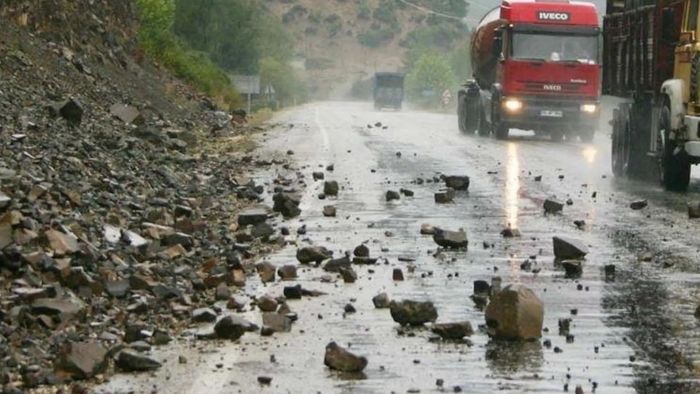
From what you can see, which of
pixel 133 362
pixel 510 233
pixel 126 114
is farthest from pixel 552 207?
pixel 126 114

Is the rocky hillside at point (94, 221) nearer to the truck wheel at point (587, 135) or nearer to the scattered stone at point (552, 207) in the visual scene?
the scattered stone at point (552, 207)

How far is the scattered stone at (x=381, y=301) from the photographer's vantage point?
11635 mm

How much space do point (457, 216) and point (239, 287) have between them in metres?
6.55

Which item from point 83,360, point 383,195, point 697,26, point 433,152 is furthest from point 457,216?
point 433,152

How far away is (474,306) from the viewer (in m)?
11.7

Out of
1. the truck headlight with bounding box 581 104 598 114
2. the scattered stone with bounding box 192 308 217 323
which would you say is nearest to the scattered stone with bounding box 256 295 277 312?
the scattered stone with bounding box 192 308 217 323

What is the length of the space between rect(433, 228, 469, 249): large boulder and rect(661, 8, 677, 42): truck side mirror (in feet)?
27.6

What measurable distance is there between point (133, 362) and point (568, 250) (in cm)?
618

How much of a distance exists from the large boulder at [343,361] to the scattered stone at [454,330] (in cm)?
114

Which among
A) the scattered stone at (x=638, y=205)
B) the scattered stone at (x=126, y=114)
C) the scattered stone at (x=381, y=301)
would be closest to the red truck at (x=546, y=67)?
the scattered stone at (x=126, y=114)

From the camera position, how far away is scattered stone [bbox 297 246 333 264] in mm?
14250

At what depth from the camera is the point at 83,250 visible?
13.0m

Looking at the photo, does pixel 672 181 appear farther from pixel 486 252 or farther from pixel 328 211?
pixel 486 252

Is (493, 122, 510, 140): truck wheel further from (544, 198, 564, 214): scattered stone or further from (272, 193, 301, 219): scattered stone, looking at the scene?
(272, 193, 301, 219): scattered stone
